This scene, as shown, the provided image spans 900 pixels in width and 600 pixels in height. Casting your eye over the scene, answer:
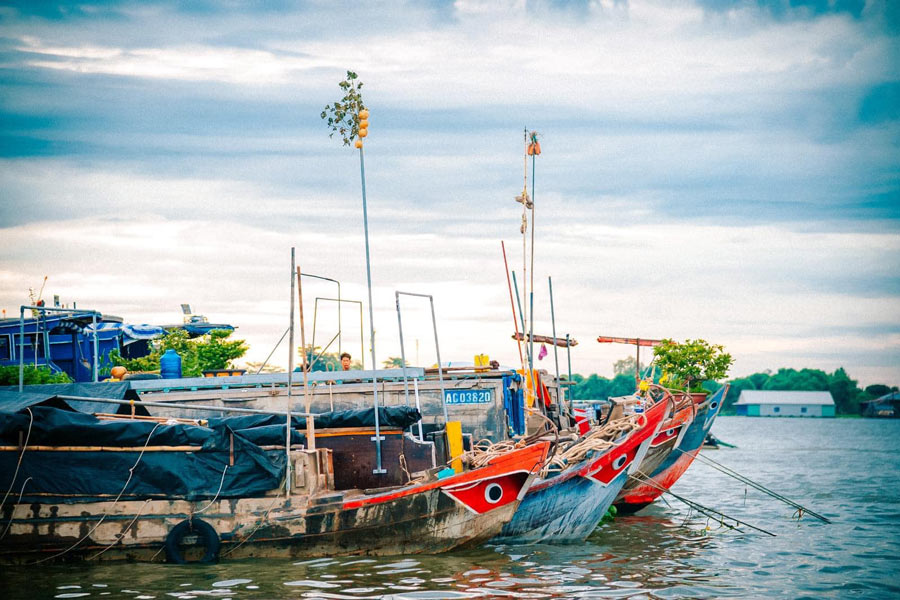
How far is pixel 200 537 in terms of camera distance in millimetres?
13656

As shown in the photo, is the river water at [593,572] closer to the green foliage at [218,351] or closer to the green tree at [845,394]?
the green foliage at [218,351]

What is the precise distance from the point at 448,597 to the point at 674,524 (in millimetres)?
10631

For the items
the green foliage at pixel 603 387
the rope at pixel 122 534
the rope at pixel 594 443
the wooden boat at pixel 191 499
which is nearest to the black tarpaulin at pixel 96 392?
the wooden boat at pixel 191 499

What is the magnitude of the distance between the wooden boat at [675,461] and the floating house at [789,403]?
119006mm

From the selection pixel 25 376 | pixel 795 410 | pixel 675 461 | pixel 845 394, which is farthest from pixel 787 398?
pixel 25 376

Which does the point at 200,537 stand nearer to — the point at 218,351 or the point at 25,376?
the point at 25,376

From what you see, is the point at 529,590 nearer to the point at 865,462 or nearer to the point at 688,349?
the point at 688,349

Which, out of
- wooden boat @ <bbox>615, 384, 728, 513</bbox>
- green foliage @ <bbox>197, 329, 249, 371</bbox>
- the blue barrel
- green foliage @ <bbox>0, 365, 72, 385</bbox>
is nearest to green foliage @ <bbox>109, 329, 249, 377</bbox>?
green foliage @ <bbox>197, 329, 249, 371</bbox>

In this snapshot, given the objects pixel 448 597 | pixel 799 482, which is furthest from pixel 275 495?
pixel 799 482

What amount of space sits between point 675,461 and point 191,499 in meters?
13.5

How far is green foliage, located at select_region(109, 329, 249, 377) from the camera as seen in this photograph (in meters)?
33.4

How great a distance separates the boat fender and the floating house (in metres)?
132

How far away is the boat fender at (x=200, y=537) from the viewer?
13516 mm

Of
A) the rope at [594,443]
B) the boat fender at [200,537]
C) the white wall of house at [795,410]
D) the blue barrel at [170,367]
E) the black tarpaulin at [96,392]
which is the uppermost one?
the blue barrel at [170,367]
